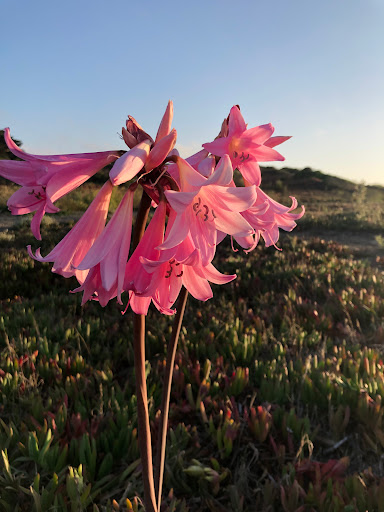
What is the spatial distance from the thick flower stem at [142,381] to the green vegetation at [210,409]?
2.78ft

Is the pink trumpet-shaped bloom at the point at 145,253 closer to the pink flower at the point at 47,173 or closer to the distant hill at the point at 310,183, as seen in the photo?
the pink flower at the point at 47,173

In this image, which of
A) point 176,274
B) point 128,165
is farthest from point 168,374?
point 128,165

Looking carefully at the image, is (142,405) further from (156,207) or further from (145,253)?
(156,207)

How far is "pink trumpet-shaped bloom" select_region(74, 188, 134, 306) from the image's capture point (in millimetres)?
1108

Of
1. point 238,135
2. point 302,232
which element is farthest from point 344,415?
point 302,232

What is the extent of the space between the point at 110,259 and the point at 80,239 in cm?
20

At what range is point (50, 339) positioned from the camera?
4.30m

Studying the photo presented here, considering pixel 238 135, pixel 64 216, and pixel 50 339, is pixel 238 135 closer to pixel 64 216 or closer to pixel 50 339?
pixel 50 339

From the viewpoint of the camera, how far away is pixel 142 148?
1140 millimetres

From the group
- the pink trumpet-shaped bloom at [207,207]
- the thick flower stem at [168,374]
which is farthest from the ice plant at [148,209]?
the thick flower stem at [168,374]

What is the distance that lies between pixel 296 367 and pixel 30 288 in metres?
4.72

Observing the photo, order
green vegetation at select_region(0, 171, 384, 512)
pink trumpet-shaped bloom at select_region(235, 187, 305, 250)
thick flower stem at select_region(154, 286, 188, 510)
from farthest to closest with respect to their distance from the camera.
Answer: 1. green vegetation at select_region(0, 171, 384, 512)
2. thick flower stem at select_region(154, 286, 188, 510)
3. pink trumpet-shaped bloom at select_region(235, 187, 305, 250)

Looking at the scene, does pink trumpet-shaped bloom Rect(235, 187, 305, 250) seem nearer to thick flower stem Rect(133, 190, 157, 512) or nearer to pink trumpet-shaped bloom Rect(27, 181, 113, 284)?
thick flower stem Rect(133, 190, 157, 512)

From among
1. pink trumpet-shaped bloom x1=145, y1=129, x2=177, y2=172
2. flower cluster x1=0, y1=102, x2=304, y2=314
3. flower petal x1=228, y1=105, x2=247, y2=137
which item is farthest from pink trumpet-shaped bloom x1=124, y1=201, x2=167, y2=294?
flower petal x1=228, y1=105, x2=247, y2=137
